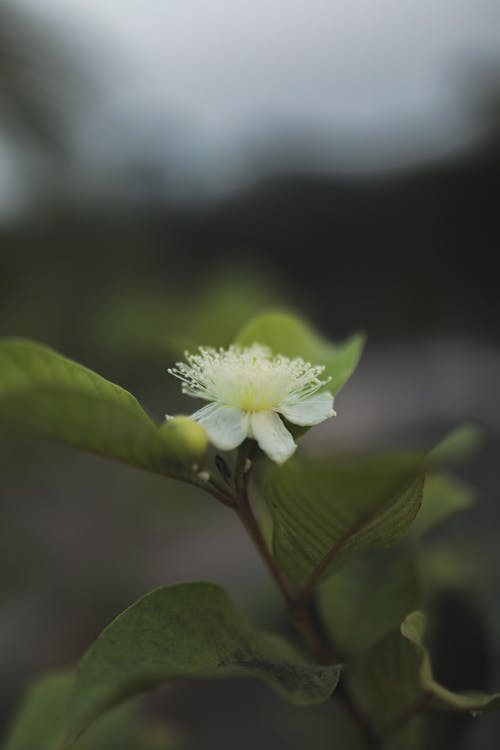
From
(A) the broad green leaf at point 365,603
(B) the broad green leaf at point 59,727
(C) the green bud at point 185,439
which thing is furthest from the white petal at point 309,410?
(B) the broad green leaf at point 59,727

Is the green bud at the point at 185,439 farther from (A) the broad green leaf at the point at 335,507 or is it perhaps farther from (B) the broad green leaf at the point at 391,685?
(B) the broad green leaf at the point at 391,685

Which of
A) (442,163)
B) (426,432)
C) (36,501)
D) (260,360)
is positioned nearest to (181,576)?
(36,501)

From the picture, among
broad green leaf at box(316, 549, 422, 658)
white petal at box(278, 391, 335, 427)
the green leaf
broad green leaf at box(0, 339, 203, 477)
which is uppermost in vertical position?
broad green leaf at box(0, 339, 203, 477)

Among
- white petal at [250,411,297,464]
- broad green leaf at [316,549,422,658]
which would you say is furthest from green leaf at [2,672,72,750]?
white petal at [250,411,297,464]

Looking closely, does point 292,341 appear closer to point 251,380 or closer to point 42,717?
point 251,380

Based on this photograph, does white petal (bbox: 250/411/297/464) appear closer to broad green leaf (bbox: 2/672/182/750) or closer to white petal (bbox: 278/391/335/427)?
white petal (bbox: 278/391/335/427)

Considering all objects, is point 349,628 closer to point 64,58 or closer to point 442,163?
point 64,58
